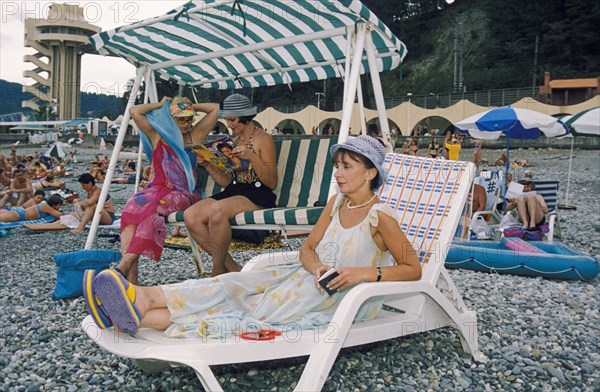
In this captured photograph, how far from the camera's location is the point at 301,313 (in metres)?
2.94

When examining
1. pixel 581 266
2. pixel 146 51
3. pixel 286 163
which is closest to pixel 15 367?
pixel 286 163

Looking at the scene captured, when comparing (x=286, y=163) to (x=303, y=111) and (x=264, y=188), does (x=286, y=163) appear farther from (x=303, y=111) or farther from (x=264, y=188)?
(x=303, y=111)

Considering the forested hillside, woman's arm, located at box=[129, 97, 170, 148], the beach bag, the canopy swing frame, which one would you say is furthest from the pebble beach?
the forested hillside

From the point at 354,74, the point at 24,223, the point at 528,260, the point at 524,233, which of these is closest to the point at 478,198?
the point at 524,233

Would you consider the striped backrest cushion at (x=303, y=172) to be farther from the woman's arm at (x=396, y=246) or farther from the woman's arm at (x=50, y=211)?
the woman's arm at (x=50, y=211)

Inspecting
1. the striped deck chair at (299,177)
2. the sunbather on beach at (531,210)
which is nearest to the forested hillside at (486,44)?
the sunbather on beach at (531,210)

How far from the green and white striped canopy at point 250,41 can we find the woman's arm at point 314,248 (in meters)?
1.80

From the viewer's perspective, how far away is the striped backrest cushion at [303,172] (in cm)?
522

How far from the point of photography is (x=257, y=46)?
5.30 meters

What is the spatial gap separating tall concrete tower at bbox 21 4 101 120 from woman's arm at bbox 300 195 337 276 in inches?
3267

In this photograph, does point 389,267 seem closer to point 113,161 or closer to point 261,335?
point 261,335

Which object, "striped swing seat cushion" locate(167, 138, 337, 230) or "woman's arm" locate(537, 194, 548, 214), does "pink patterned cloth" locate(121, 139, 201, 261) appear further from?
"woman's arm" locate(537, 194, 548, 214)

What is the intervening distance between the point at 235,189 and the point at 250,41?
184 cm

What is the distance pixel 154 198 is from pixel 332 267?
7.36 feet
